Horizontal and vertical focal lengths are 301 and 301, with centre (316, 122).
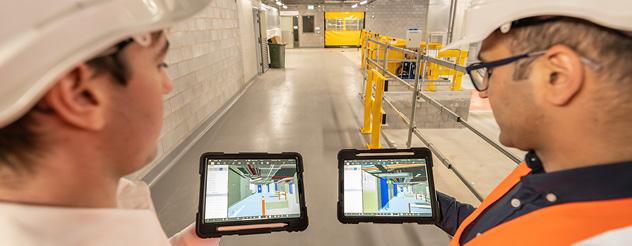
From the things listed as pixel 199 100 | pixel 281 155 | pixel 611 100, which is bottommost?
pixel 199 100

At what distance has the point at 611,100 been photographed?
559mm

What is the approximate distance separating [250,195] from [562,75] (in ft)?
3.30

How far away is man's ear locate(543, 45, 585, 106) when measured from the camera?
0.58 meters

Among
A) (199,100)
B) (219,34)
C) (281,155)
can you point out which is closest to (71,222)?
(281,155)

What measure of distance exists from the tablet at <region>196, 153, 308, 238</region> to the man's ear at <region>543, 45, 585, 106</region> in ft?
2.72

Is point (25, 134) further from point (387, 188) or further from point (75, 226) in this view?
point (387, 188)

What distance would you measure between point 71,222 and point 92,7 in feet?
1.10

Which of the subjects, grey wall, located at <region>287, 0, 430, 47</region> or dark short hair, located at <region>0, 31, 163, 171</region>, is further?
grey wall, located at <region>287, 0, 430, 47</region>

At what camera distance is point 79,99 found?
44 cm

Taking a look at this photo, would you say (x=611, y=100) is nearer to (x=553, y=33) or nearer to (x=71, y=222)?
(x=553, y=33)

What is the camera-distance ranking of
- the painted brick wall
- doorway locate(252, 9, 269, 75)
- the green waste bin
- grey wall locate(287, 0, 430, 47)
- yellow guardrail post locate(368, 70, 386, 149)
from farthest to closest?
grey wall locate(287, 0, 430, 47)
the green waste bin
doorway locate(252, 9, 269, 75)
the painted brick wall
yellow guardrail post locate(368, 70, 386, 149)

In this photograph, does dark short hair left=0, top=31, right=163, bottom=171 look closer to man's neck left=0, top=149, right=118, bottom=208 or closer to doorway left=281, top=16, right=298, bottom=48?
man's neck left=0, top=149, right=118, bottom=208

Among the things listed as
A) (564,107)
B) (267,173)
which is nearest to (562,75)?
(564,107)

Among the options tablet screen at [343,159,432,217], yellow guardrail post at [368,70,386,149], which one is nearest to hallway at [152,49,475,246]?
yellow guardrail post at [368,70,386,149]
